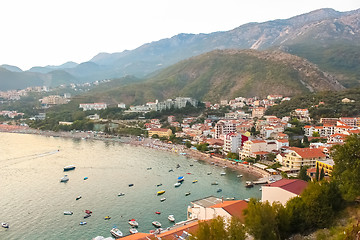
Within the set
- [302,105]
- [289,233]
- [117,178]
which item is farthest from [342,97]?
[289,233]

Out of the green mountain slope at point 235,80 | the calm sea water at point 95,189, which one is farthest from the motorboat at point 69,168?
the green mountain slope at point 235,80

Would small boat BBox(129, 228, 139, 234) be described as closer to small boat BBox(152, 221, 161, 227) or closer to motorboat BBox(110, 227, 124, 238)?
motorboat BBox(110, 227, 124, 238)

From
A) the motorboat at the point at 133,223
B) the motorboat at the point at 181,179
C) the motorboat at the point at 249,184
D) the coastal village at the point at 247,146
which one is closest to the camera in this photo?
the coastal village at the point at 247,146

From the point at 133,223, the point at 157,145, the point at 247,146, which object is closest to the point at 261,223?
the point at 133,223

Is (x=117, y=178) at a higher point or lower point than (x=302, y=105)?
lower

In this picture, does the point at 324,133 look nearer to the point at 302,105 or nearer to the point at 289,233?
the point at 302,105

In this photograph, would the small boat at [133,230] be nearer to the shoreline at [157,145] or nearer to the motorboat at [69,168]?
the shoreline at [157,145]

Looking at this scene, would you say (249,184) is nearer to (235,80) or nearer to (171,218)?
(171,218)
